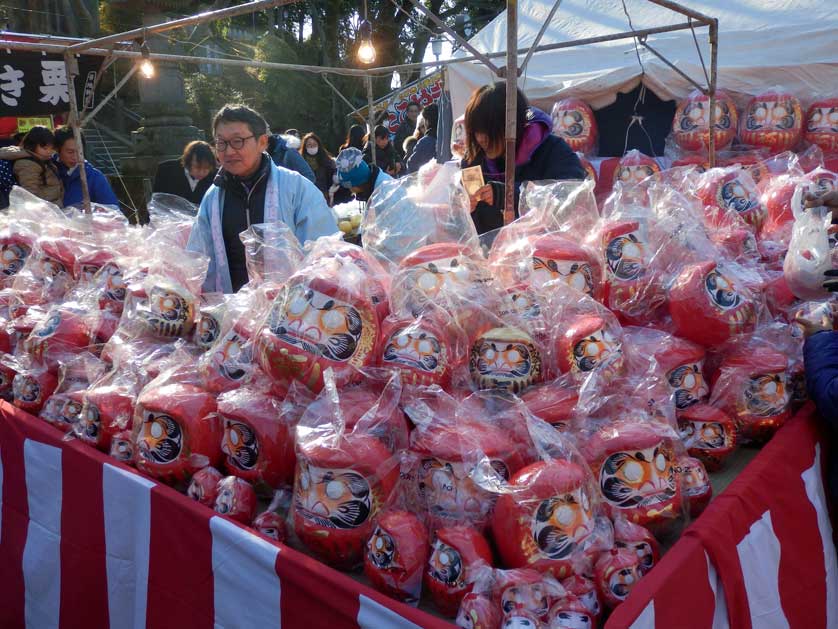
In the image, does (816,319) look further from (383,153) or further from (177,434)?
(383,153)

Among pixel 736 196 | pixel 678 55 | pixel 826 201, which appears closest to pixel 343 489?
pixel 826 201

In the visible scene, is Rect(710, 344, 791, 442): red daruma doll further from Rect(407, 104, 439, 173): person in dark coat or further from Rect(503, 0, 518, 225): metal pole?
Rect(407, 104, 439, 173): person in dark coat

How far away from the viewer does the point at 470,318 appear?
1.67m

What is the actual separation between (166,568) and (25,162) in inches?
163

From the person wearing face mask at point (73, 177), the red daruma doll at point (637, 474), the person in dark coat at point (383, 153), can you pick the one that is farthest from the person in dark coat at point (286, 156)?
the person in dark coat at point (383, 153)

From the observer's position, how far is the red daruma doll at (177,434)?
1.66 metres

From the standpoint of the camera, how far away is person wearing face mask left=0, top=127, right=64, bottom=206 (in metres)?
4.81

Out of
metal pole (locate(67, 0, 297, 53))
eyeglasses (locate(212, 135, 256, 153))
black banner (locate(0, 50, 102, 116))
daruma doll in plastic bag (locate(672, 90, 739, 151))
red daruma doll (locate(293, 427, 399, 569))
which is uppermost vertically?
metal pole (locate(67, 0, 297, 53))

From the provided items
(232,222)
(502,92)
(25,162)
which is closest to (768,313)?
(502,92)

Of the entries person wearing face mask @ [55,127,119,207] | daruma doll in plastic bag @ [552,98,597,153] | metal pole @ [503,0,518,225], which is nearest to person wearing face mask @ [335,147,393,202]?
daruma doll in plastic bag @ [552,98,597,153]

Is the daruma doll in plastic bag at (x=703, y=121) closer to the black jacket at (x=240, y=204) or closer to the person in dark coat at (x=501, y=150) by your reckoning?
the person in dark coat at (x=501, y=150)

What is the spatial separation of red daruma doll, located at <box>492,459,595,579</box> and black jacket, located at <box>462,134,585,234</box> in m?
1.93

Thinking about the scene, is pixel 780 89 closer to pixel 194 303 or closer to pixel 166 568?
pixel 194 303

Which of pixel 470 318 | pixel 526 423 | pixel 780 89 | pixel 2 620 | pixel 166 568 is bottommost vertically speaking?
pixel 2 620
